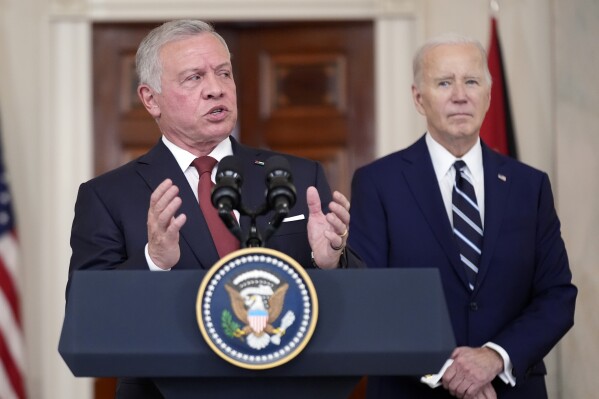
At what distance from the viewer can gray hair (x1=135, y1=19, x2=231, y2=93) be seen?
2.96 meters

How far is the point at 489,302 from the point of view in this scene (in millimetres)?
3395

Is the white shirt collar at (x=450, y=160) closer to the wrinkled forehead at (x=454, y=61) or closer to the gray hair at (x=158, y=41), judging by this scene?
the wrinkled forehead at (x=454, y=61)

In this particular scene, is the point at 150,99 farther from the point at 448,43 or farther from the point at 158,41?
the point at 448,43

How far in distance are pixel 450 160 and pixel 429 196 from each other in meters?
0.15

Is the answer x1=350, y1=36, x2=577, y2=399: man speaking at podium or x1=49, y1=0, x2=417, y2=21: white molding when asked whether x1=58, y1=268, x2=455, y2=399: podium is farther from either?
x1=49, y1=0, x2=417, y2=21: white molding

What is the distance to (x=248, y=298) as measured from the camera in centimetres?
202

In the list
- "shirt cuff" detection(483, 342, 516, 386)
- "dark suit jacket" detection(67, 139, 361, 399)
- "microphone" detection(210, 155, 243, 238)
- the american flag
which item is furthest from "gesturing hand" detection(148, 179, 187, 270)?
the american flag

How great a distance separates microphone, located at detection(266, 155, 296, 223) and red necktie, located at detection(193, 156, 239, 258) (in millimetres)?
492

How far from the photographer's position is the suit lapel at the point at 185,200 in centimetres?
262

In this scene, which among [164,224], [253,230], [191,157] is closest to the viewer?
[253,230]

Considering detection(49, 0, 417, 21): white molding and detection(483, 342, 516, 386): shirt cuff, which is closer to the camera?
detection(483, 342, 516, 386): shirt cuff

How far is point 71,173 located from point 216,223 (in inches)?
151

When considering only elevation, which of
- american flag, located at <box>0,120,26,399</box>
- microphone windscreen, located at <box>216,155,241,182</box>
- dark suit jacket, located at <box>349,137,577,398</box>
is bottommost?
american flag, located at <box>0,120,26,399</box>

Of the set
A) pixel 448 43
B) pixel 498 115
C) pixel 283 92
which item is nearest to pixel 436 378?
pixel 448 43
